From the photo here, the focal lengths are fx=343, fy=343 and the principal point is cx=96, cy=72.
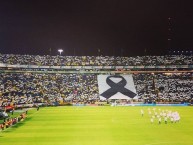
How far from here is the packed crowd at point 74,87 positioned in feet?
295

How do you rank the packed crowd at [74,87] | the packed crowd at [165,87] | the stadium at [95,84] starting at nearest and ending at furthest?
the stadium at [95,84] → the packed crowd at [74,87] → the packed crowd at [165,87]

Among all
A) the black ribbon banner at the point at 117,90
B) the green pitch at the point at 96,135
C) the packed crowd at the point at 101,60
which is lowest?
the green pitch at the point at 96,135

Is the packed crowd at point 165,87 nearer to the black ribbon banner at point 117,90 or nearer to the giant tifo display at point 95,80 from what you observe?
the giant tifo display at point 95,80

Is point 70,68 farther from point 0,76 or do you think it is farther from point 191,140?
point 191,140

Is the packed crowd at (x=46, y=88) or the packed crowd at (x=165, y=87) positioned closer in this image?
the packed crowd at (x=46, y=88)

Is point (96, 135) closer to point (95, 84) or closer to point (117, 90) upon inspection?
point (117, 90)

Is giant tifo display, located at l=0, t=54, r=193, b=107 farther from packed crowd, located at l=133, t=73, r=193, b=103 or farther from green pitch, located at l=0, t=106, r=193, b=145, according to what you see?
green pitch, located at l=0, t=106, r=193, b=145

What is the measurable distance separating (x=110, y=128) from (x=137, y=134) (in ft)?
19.0

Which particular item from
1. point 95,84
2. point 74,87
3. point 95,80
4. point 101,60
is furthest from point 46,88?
point 101,60

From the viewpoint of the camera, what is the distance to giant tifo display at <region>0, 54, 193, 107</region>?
92375 millimetres

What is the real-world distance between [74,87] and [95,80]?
9179 mm

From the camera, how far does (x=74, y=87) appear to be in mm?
100562

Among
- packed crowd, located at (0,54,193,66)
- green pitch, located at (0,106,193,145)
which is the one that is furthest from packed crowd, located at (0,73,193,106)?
green pitch, located at (0,106,193,145)

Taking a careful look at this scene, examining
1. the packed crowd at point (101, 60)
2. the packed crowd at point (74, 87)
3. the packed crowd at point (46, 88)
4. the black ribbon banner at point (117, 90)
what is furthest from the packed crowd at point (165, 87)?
the packed crowd at point (46, 88)
